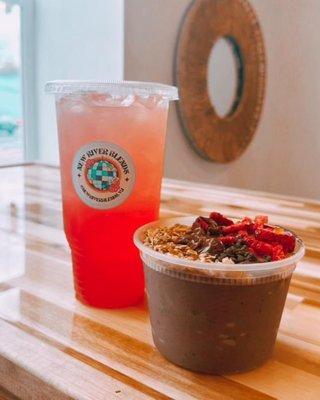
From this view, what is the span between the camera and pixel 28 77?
2518mm

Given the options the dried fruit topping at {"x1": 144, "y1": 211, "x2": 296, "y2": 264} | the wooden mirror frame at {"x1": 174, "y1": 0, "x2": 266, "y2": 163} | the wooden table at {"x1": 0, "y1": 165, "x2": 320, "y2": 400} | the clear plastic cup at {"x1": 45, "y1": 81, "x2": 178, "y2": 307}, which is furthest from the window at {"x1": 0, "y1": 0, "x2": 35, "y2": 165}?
the dried fruit topping at {"x1": 144, "y1": 211, "x2": 296, "y2": 264}

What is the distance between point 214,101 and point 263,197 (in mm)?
1538

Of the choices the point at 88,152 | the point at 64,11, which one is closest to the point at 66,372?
the point at 88,152

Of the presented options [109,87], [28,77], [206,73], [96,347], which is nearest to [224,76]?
[206,73]

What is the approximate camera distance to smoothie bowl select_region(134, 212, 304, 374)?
42 cm

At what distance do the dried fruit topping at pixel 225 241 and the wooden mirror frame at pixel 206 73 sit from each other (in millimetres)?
2028

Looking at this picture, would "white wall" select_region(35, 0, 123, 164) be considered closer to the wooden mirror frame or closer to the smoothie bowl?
the wooden mirror frame

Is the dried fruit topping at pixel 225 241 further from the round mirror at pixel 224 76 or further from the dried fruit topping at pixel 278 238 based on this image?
the round mirror at pixel 224 76

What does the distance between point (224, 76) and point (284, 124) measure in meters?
0.98

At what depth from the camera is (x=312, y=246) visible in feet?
2.89

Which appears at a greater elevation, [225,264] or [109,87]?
[109,87]

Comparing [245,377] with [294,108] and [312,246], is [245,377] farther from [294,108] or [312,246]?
[294,108]

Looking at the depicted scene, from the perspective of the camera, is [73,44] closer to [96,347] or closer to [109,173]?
[109,173]

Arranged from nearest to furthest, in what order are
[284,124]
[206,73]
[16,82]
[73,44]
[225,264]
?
[225,264], [73,44], [16,82], [206,73], [284,124]
